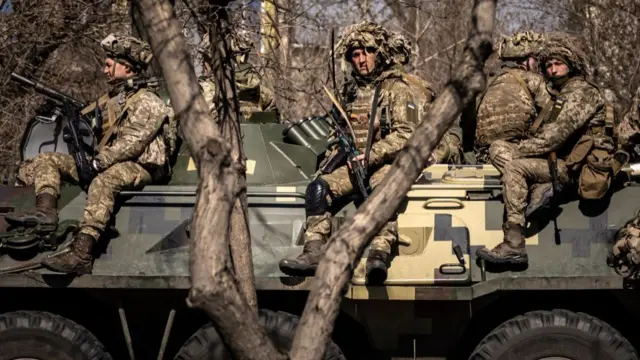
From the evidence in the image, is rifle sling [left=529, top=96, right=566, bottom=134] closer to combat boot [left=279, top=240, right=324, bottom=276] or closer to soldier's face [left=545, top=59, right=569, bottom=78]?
soldier's face [left=545, top=59, right=569, bottom=78]

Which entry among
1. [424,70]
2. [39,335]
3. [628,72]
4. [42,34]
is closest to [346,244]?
[39,335]

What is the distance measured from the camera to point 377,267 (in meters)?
8.62

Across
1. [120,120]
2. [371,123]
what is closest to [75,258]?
[120,120]

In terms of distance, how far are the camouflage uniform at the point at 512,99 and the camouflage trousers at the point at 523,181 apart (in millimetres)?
534

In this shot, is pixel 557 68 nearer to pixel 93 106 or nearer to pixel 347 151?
pixel 347 151

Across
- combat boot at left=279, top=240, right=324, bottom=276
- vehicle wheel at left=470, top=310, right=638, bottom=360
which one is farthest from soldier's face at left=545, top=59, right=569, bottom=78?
combat boot at left=279, top=240, right=324, bottom=276

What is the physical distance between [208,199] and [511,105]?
3.91 metres

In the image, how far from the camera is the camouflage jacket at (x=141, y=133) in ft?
31.3

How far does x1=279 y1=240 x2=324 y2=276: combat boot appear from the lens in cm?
871

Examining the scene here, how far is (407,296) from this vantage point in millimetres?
8734

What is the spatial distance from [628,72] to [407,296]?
818cm

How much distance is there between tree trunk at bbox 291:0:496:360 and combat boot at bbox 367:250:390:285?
7.51ft

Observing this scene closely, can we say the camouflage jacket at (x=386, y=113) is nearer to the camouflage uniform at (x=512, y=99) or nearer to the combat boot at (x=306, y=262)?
the camouflage uniform at (x=512, y=99)

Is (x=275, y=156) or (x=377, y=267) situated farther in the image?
(x=275, y=156)
